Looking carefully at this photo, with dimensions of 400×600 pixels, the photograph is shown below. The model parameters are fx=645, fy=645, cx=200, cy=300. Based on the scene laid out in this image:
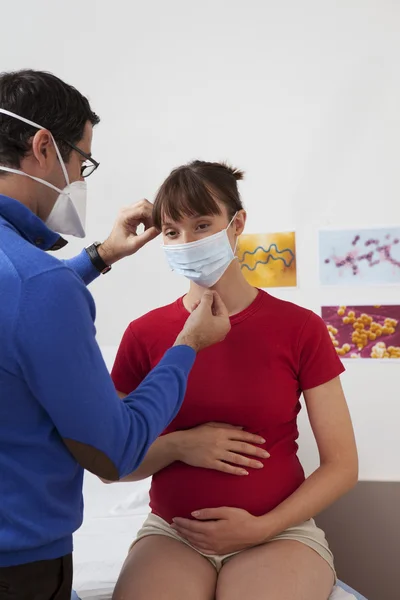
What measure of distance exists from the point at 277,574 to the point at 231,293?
61 centimetres

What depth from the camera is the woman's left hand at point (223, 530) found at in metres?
1.27

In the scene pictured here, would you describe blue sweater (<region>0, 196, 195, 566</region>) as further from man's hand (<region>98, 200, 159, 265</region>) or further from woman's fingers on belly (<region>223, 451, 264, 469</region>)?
man's hand (<region>98, 200, 159, 265</region>)

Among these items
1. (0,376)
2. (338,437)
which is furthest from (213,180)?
(0,376)

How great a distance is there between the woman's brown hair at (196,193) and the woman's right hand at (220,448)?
0.47m

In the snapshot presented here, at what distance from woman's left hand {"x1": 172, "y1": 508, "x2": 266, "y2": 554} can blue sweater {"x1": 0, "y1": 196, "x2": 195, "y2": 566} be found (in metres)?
0.34

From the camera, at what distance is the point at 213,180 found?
4.76ft

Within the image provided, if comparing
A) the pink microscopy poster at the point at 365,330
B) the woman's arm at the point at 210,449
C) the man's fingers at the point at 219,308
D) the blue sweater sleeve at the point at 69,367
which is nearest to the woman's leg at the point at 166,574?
the woman's arm at the point at 210,449

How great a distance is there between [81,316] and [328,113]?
1.60 m

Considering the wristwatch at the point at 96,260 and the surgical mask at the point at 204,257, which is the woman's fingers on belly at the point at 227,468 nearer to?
the surgical mask at the point at 204,257

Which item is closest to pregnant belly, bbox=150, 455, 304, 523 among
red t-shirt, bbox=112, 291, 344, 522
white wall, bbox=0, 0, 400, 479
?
red t-shirt, bbox=112, 291, 344, 522

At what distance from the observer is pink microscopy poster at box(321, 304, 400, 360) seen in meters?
2.20

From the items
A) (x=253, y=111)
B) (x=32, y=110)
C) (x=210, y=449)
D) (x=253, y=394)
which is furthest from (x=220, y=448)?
(x=253, y=111)

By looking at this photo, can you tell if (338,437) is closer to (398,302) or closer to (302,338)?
(302,338)

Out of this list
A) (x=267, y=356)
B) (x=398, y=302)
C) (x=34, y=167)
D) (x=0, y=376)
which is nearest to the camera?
(x=0, y=376)
